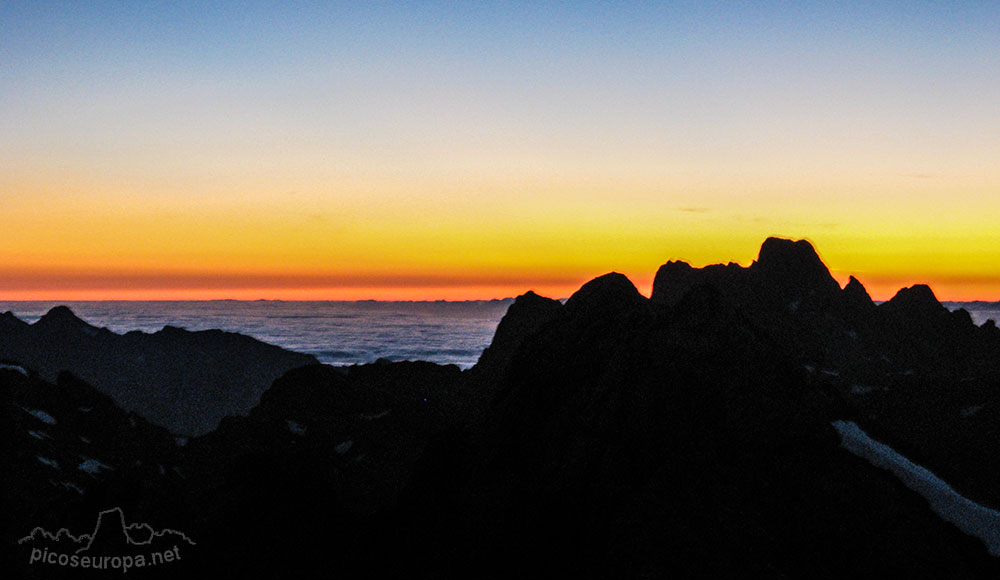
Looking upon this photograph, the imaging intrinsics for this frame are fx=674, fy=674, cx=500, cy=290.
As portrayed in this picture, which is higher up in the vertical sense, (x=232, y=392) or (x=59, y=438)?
(x=59, y=438)

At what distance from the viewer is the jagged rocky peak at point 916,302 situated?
104625 mm

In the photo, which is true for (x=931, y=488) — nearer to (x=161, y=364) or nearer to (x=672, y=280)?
(x=672, y=280)

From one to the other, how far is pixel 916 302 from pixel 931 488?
104 metres

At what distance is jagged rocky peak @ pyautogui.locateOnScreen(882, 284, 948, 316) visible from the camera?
104625 mm

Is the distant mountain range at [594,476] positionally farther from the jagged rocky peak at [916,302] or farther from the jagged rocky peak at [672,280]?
the jagged rocky peak at [916,302]

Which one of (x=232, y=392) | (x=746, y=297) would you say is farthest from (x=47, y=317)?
(x=746, y=297)

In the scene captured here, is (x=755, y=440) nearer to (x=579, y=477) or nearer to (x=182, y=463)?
(x=579, y=477)

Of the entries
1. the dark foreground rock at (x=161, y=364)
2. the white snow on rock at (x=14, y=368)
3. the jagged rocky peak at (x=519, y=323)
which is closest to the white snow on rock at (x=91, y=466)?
the white snow on rock at (x=14, y=368)

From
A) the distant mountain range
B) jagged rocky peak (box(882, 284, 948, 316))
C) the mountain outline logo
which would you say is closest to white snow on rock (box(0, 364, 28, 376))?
the distant mountain range

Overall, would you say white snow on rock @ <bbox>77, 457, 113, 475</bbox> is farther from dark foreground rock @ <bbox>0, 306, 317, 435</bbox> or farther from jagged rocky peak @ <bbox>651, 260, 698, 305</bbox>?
dark foreground rock @ <bbox>0, 306, 317, 435</bbox>

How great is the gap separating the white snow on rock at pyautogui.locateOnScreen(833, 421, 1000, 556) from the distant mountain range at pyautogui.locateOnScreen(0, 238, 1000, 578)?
0.42ft

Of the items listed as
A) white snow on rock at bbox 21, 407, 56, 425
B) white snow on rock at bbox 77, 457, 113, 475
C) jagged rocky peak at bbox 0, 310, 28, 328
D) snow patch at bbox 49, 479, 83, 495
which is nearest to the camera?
snow patch at bbox 49, 479, 83, 495

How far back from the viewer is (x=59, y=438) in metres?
48.5

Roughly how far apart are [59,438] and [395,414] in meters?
26.3
